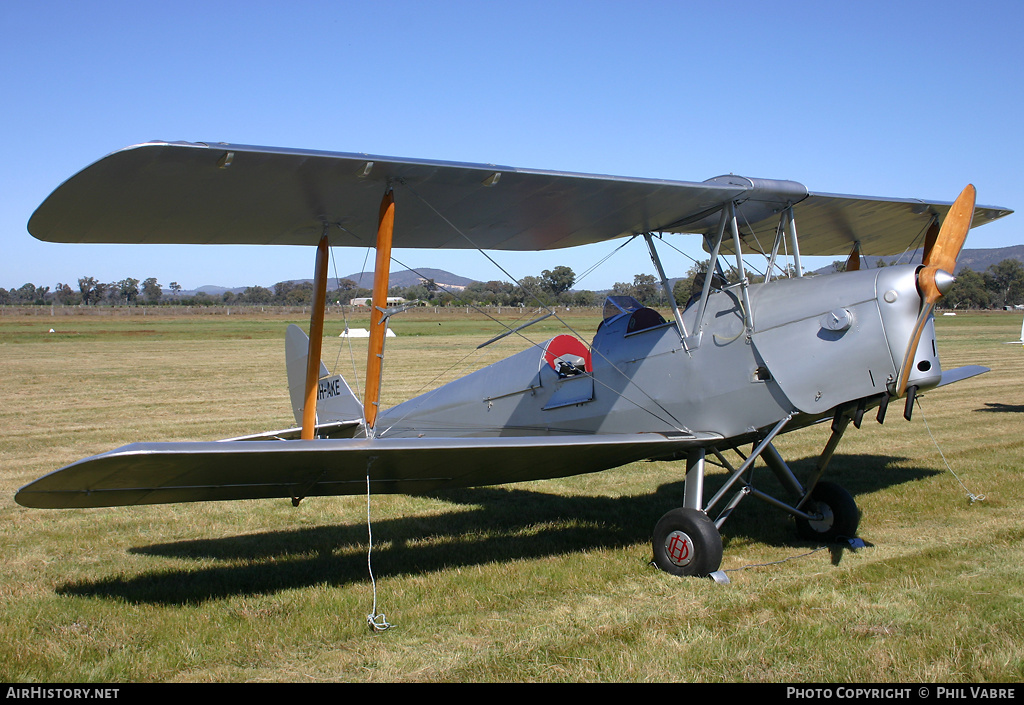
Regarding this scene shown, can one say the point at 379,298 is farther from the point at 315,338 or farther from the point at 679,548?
the point at 679,548

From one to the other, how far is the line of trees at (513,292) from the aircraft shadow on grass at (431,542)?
1.99 meters

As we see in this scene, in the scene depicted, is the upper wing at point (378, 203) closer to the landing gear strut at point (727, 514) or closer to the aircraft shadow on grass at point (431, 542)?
the landing gear strut at point (727, 514)

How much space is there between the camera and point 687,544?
5.13m

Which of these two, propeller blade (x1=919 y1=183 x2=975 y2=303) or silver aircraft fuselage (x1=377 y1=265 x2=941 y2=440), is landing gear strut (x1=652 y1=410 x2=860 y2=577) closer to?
silver aircraft fuselage (x1=377 y1=265 x2=941 y2=440)

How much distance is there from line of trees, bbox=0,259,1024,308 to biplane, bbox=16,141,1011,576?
1.47 ft

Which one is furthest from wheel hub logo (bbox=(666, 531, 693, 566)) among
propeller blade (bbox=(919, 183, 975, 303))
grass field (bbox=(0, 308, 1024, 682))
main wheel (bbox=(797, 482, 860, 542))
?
propeller blade (bbox=(919, 183, 975, 303))

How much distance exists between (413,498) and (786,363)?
4.48 metres

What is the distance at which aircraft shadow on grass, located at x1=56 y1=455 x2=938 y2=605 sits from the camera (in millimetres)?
5141

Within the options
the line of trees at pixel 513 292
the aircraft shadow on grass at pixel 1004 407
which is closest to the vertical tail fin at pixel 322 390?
the line of trees at pixel 513 292

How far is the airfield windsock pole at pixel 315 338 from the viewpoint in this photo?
638cm

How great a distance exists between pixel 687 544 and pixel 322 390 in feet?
15.1
